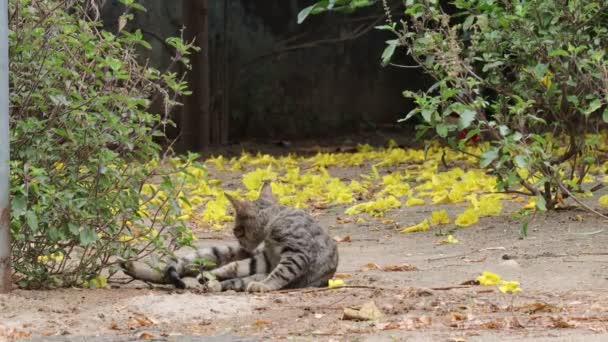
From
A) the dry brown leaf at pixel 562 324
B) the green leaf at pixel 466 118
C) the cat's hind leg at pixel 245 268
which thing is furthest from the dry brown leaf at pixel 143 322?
the green leaf at pixel 466 118

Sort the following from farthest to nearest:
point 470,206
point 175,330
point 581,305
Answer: point 470,206 → point 581,305 → point 175,330

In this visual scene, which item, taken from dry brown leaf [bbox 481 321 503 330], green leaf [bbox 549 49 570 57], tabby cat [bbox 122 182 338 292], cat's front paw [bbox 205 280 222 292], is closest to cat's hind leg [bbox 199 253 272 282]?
tabby cat [bbox 122 182 338 292]

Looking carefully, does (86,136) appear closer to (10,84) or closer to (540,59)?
(10,84)

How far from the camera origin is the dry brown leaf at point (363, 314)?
4523 mm

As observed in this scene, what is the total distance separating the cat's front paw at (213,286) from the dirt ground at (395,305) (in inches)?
3.1

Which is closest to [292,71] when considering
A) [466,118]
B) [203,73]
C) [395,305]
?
[203,73]

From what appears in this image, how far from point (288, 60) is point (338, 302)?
10940 mm

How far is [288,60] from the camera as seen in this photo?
1575cm

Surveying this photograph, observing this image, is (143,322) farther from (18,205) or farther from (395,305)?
(395,305)

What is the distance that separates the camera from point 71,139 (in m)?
5.11

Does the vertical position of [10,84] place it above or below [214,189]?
above

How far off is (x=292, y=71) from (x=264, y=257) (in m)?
10.1

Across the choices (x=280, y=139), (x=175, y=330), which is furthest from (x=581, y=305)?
(x=280, y=139)

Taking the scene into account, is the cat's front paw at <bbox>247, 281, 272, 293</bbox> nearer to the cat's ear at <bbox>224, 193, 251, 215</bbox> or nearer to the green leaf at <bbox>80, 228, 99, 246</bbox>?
the cat's ear at <bbox>224, 193, 251, 215</bbox>
